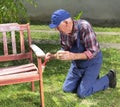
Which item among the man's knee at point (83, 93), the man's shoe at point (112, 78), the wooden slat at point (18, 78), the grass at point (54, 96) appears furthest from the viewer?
the man's shoe at point (112, 78)

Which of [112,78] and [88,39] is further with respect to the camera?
[112,78]

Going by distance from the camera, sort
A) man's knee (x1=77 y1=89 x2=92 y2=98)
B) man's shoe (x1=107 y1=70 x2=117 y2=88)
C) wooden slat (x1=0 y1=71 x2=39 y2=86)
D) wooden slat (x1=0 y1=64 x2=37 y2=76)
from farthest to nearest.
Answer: man's shoe (x1=107 y1=70 x2=117 y2=88) → man's knee (x1=77 y1=89 x2=92 y2=98) → wooden slat (x1=0 y1=64 x2=37 y2=76) → wooden slat (x1=0 y1=71 x2=39 y2=86)

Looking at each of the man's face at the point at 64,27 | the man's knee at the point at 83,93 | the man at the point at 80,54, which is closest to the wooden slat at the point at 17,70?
the man at the point at 80,54

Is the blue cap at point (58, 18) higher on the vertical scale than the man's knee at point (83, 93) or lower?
higher

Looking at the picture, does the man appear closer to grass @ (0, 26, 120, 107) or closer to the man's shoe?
the man's shoe

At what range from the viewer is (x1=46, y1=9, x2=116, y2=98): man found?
16.9 feet

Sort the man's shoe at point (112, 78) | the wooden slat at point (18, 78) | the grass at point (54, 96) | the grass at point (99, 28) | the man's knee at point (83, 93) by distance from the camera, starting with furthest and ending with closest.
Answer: the grass at point (99, 28) < the man's shoe at point (112, 78) < the man's knee at point (83, 93) < the grass at point (54, 96) < the wooden slat at point (18, 78)

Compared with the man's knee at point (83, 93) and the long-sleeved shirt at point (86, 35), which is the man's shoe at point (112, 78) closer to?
the man's knee at point (83, 93)

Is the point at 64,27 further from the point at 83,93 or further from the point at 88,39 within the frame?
the point at 83,93

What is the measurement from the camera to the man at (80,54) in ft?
16.9

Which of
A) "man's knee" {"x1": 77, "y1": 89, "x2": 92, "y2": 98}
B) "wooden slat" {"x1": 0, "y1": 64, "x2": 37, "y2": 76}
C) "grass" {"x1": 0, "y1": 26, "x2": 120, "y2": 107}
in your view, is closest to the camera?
"wooden slat" {"x1": 0, "y1": 64, "x2": 37, "y2": 76}

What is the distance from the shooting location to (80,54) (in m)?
5.33

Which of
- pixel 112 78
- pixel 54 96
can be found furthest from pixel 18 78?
pixel 112 78

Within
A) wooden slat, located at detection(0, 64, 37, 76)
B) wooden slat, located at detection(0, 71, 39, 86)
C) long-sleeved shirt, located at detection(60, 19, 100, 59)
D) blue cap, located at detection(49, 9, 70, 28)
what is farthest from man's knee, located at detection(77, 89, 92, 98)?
blue cap, located at detection(49, 9, 70, 28)
